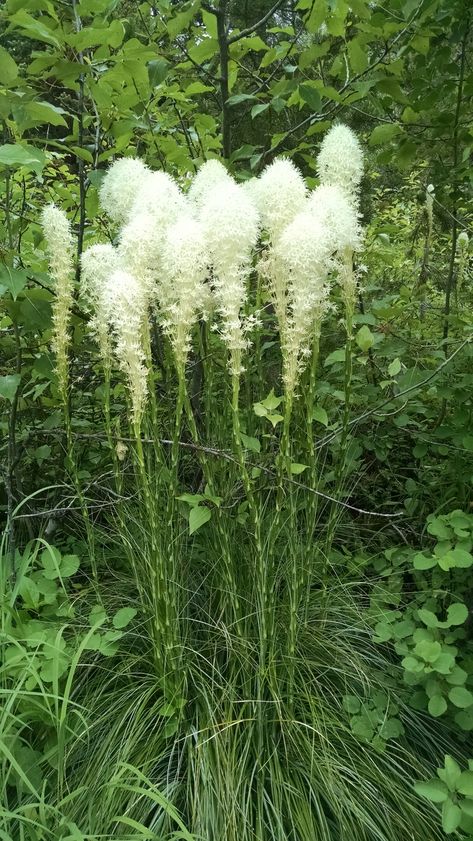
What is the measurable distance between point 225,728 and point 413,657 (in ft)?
2.03

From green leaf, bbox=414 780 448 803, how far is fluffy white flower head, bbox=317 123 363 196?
1.85m

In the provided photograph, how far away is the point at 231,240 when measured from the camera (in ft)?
5.91

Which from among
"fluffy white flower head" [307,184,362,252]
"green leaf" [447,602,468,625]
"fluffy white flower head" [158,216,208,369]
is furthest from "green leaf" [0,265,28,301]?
"green leaf" [447,602,468,625]

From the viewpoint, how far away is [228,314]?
185 cm

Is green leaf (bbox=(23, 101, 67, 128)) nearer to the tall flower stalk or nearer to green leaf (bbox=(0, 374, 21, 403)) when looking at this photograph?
the tall flower stalk

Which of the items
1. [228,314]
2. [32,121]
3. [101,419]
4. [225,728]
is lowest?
[225,728]

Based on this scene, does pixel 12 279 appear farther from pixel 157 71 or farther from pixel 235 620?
pixel 235 620

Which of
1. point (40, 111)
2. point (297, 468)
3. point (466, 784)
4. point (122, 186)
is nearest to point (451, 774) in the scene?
point (466, 784)

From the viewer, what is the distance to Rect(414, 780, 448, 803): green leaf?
59.4 inches

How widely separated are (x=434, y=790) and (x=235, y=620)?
2.67 feet

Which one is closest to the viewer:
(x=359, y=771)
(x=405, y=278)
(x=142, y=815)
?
(x=142, y=815)

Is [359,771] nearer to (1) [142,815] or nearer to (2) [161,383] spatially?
(1) [142,815]

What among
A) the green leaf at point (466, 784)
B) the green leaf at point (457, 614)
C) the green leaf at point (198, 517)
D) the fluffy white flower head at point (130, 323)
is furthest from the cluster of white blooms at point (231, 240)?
the green leaf at point (466, 784)

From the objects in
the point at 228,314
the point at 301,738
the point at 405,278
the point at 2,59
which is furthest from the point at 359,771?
the point at 405,278
